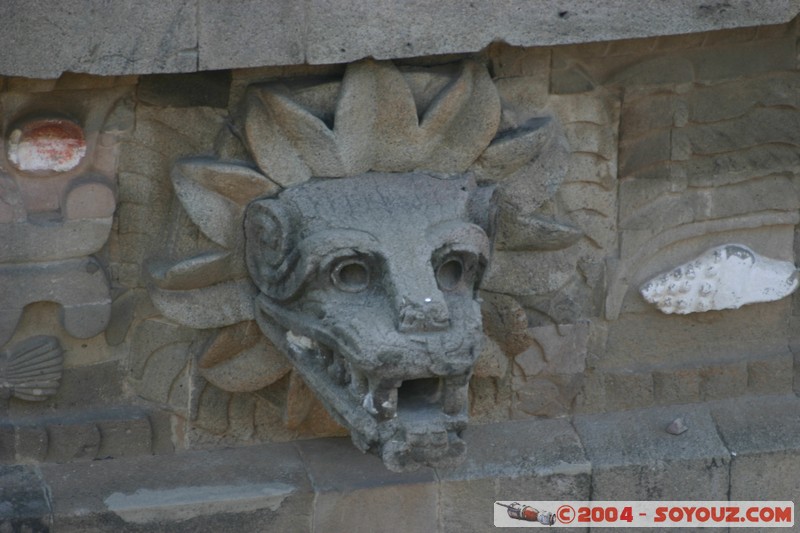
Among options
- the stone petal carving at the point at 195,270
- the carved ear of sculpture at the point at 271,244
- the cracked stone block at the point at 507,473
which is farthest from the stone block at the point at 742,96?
the stone petal carving at the point at 195,270

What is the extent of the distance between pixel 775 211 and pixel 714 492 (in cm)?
83

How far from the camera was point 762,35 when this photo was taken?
14.9 ft

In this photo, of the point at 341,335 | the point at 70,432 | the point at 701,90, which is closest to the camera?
the point at 341,335

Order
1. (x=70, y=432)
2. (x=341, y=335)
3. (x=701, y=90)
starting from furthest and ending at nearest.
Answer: (x=701, y=90) → (x=70, y=432) → (x=341, y=335)

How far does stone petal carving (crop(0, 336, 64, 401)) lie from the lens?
→ 415 cm

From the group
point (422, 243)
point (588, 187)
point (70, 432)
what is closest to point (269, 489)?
point (70, 432)

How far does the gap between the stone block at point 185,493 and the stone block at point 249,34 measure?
45.2 inches

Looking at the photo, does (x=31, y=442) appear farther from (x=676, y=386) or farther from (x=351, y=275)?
(x=676, y=386)

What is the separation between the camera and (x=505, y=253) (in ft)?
14.5

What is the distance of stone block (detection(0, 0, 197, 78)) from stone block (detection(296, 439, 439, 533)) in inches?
48.1

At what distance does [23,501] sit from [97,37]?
1230 mm

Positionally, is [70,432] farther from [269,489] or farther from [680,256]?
[680,256]

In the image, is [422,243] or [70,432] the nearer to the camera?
[422,243]

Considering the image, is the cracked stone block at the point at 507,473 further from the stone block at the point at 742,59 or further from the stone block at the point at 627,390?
the stone block at the point at 742,59
